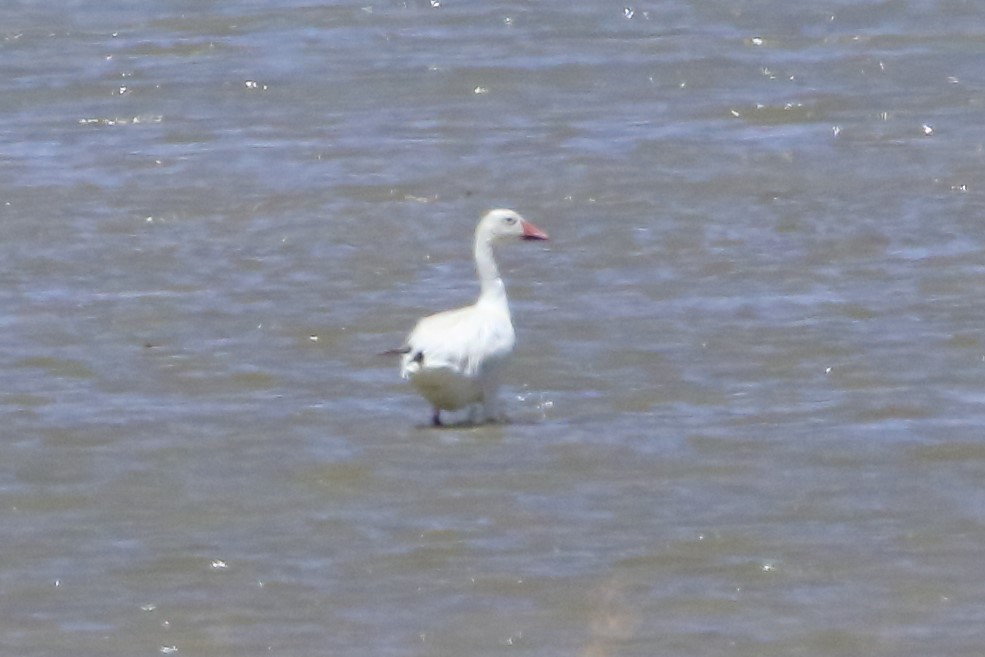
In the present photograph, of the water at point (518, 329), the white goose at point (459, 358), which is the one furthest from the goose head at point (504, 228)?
the white goose at point (459, 358)

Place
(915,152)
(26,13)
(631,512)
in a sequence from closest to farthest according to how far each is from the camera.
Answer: (631,512)
(915,152)
(26,13)

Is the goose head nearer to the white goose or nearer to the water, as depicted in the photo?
the water

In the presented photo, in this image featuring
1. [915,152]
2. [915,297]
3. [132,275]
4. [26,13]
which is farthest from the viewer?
[26,13]

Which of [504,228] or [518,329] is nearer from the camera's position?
[504,228]

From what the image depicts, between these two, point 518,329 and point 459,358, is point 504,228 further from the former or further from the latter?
point 459,358

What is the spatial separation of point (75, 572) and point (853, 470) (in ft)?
7.57

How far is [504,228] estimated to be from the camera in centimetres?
935

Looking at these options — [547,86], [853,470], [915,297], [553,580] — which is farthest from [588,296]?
[547,86]

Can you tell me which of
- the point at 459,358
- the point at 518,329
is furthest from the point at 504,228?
the point at 459,358

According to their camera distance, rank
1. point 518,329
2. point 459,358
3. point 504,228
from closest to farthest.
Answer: point 459,358 → point 504,228 → point 518,329

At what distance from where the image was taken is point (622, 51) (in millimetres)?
15070

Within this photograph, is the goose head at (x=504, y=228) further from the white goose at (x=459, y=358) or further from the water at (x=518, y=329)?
the white goose at (x=459, y=358)

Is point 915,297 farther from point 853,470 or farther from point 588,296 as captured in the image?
point 853,470

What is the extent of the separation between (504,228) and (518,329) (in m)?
0.46
